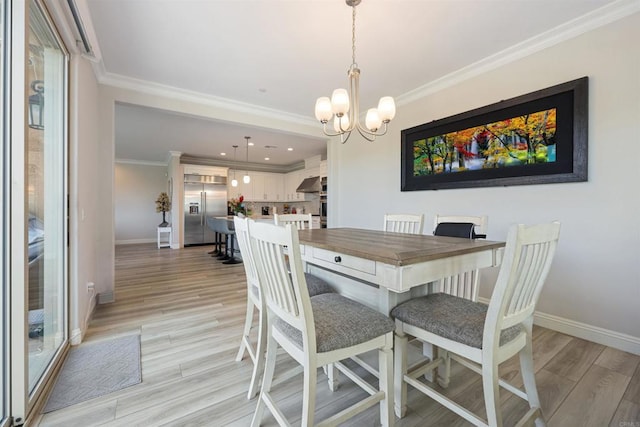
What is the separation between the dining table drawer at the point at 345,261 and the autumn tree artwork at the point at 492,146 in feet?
6.88

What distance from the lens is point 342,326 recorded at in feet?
3.81

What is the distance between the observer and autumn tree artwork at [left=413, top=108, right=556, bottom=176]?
2307 mm

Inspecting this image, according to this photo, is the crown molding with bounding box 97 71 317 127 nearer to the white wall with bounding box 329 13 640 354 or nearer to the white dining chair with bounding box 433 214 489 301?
the white wall with bounding box 329 13 640 354

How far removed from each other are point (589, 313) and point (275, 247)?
103 inches

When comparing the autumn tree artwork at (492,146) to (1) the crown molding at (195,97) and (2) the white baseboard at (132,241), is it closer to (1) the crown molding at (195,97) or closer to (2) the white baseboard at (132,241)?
(1) the crown molding at (195,97)

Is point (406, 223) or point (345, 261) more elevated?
point (406, 223)

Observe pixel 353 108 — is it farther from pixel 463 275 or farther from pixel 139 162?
pixel 139 162

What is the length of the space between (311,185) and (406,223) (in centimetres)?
451

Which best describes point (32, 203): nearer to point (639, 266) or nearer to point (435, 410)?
point (435, 410)

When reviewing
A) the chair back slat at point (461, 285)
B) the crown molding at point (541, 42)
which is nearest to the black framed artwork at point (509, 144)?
the crown molding at point (541, 42)

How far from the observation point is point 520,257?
99 cm

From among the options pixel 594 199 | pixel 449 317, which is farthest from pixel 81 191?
pixel 594 199

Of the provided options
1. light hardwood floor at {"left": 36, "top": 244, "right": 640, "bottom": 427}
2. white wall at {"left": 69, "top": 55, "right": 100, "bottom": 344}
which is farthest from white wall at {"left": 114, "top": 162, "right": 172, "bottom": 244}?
light hardwood floor at {"left": 36, "top": 244, "right": 640, "bottom": 427}

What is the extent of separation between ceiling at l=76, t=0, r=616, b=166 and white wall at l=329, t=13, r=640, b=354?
0.25 m
